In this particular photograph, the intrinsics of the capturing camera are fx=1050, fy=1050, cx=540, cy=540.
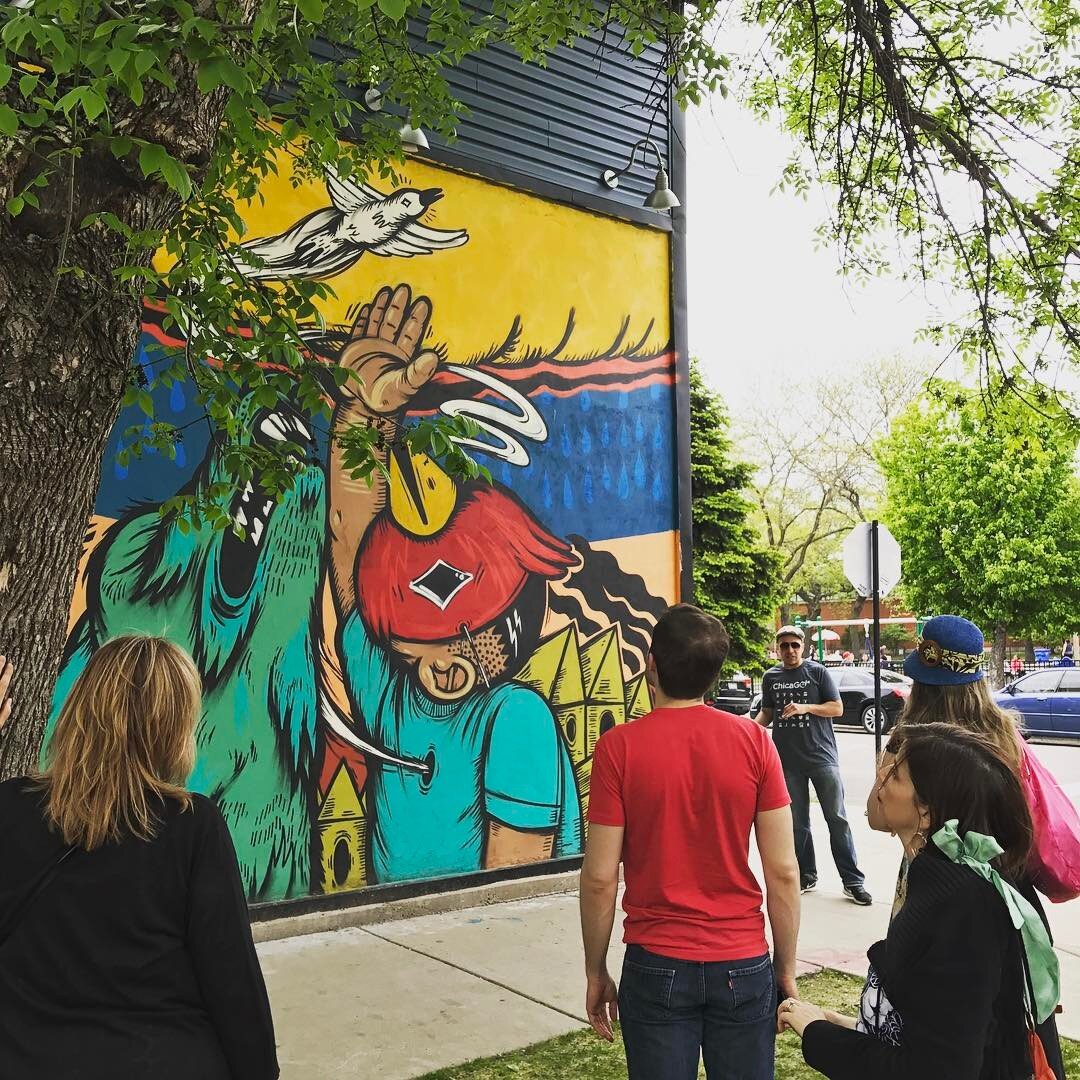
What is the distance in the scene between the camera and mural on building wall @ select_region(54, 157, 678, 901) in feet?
20.2

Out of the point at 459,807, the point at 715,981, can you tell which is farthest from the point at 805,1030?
the point at 459,807

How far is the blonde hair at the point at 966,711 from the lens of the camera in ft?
10.1

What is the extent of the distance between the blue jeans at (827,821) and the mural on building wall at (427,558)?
1385 millimetres

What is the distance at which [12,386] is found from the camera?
8.96ft

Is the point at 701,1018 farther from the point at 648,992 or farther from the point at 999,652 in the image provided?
the point at 999,652

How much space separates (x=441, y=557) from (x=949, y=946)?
5434mm

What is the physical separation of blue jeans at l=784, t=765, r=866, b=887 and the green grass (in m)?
2.43

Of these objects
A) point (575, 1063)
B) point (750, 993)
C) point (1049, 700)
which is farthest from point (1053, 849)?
point (1049, 700)

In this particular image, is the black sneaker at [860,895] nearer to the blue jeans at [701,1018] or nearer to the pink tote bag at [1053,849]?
the pink tote bag at [1053,849]

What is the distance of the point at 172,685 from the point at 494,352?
558 cm

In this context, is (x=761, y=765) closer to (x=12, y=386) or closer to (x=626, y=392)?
(x=12, y=386)

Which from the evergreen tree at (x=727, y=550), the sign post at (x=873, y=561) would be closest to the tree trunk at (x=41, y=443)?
the sign post at (x=873, y=561)

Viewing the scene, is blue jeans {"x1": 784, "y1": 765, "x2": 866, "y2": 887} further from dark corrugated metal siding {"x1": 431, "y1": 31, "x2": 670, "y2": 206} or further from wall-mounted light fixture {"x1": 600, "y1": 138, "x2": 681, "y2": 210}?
dark corrugated metal siding {"x1": 431, "y1": 31, "x2": 670, "y2": 206}

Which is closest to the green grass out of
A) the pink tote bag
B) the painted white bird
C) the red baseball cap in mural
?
the pink tote bag
